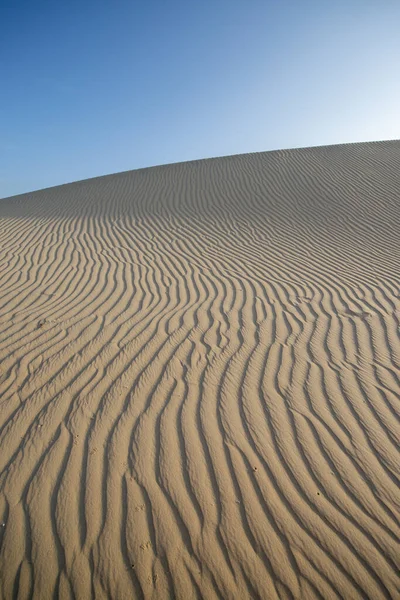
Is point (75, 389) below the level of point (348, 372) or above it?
below

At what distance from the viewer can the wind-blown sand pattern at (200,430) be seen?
1589 millimetres

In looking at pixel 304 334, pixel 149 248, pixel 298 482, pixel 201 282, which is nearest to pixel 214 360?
pixel 304 334

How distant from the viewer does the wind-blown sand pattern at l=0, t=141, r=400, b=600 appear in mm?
1589

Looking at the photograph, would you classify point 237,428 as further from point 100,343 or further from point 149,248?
point 149,248

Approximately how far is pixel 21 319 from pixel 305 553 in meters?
3.86

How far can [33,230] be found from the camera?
9234 millimetres

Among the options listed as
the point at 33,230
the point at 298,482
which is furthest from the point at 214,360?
the point at 33,230

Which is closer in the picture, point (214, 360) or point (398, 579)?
point (398, 579)

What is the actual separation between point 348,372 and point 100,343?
8.30ft

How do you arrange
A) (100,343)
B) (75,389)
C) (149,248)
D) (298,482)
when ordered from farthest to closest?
(149,248) < (100,343) < (75,389) < (298,482)

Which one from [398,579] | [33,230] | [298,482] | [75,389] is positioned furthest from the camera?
[33,230]

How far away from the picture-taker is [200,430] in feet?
7.73

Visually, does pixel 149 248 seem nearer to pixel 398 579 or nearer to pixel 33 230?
pixel 33 230

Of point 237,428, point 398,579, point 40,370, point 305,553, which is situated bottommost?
point 40,370
